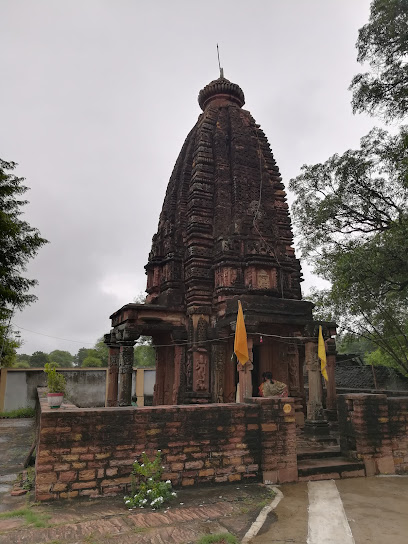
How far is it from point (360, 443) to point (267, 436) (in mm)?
1835

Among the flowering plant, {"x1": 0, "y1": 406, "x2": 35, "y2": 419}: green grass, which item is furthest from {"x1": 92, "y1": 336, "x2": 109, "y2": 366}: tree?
the flowering plant

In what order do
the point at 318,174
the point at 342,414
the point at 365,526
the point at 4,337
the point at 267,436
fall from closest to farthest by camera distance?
1. the point at 365,526
2. the point at 267,436
3. the point at 342,414
4. the point at 318,174
5. the point at 4,337

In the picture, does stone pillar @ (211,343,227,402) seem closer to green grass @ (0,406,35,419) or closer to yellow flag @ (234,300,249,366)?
yellow flag @ (234,300,249,366)

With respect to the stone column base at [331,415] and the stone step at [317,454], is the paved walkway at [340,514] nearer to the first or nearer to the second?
the stone step at [317,454]

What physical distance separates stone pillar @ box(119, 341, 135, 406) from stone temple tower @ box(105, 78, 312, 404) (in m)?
0.03

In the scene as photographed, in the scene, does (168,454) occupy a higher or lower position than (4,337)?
lower

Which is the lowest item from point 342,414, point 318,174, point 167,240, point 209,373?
point 342,414

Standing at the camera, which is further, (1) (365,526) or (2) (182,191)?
(2) (182,191)

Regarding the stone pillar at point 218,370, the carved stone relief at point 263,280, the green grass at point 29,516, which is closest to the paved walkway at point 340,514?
the green grass at point 29,516

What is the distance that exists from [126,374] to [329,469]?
5.53 meters

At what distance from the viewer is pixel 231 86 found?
13727 mm

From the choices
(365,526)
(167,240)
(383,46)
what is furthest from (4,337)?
(383,46)

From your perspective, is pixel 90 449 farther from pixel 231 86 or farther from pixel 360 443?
pixel 231 86

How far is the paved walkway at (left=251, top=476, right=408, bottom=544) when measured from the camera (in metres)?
3.69
